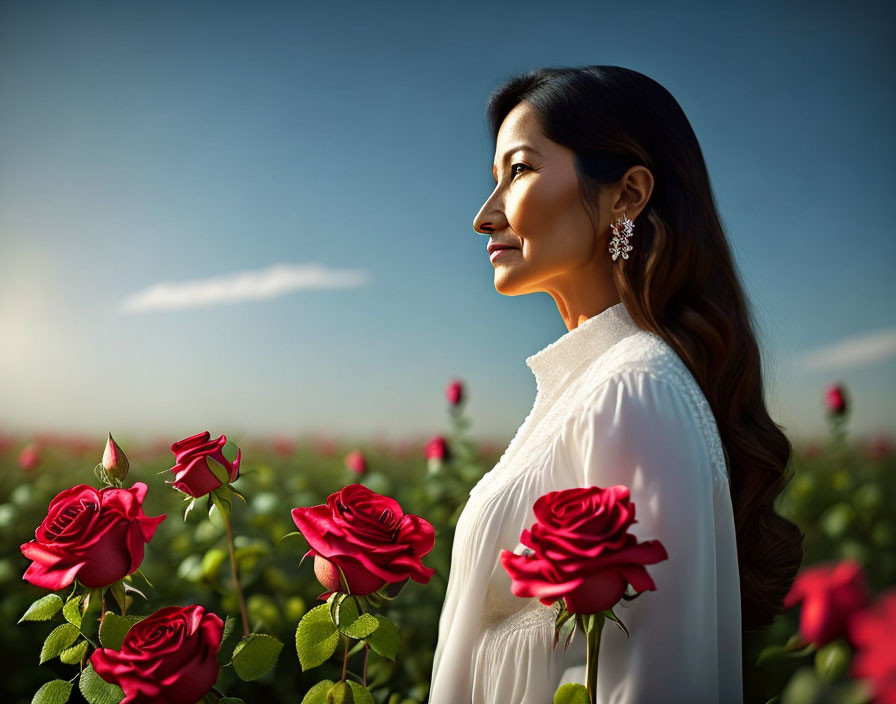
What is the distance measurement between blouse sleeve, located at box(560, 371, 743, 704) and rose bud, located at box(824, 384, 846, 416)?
2.24 m

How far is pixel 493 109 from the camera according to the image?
1.37 m

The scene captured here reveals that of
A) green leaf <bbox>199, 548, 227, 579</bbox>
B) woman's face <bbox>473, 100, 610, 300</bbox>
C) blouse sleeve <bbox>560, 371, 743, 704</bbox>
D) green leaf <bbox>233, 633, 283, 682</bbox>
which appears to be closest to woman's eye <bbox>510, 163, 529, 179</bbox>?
woman's face <bbox>473, 100, 610, 300</bbox>

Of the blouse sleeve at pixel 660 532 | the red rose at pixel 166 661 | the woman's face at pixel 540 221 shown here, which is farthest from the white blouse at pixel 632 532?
the red rose at pixel 166 661

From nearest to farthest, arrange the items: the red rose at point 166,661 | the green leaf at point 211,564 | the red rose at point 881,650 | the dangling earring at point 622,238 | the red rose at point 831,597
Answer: the red rose at point 881,650 < the red rose at point 831,597 < the red rose at point 166,661 < the dangling earring at point 622,238 < the green leaf at point 211,564

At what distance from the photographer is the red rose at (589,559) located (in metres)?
0.74

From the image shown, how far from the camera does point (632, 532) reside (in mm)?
898

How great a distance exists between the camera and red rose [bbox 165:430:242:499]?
106 centimetres

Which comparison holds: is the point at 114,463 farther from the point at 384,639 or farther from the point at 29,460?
the point at 29,460

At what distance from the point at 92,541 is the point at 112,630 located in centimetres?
14

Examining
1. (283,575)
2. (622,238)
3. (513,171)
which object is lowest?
(283,575)

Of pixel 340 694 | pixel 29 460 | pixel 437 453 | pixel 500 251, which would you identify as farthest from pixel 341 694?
pixel 29 460

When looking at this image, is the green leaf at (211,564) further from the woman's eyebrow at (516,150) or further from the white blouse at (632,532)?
the woman's eyebrow at (516,150)

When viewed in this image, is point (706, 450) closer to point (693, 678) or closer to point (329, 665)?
point (693, 678)

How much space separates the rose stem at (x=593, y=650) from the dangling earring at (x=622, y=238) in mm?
590
